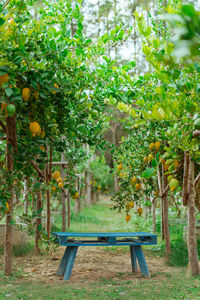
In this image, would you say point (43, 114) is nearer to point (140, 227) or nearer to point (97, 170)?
point (140, 227)

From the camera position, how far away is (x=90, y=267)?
14.1ft

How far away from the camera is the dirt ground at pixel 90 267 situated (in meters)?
3.70

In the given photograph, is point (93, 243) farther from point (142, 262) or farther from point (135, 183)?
point (135, 183)

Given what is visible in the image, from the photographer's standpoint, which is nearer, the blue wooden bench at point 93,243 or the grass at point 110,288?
the grass at point 110,288

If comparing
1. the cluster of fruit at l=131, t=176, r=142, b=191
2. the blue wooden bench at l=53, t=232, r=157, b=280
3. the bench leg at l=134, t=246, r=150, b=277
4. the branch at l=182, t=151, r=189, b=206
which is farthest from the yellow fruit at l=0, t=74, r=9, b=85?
the cluster of fruit at l=131, t=176, r=142, b=191

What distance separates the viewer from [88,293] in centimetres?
301

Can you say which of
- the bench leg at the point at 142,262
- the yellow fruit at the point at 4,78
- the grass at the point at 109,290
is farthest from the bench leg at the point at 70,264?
the yellow fruit at the point at 4,78

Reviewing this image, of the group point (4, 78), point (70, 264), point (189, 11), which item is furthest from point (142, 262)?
point (189, 11)

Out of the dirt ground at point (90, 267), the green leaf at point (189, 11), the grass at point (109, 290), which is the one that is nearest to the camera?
the green leaf at point (189, 11)

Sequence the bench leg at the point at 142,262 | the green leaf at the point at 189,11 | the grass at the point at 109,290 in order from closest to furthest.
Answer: the green leaf at the point at 189,11
the grass at the point at 109,290
the bench leg at the point at 142,262

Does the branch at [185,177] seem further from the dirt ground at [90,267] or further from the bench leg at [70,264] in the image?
the bench leg at [70,264]

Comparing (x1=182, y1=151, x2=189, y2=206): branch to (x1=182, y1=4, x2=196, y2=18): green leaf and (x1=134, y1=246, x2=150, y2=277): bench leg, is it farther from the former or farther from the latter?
(x1=182, y1=4, x2=196, y2=18): green leaf

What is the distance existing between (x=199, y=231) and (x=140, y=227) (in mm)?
2782

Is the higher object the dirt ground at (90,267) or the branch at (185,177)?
the branch at (185,177)
